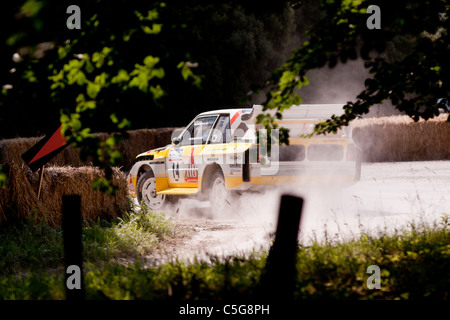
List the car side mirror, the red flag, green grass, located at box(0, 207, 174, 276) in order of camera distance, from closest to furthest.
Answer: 1. the red flag
2. green grass, located at box(0, 207, 174, 276)
3. the car side mirror

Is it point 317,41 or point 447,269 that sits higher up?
point 317,41

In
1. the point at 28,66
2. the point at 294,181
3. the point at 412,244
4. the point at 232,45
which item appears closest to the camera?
the point at 28,66

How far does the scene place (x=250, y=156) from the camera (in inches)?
418

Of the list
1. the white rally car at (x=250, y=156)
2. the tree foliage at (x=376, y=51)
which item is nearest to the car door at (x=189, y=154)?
the white rally car at (x=250, y=156)

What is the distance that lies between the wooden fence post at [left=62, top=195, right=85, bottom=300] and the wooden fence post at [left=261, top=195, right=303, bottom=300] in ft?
4.91

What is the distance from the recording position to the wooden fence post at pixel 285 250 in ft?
14.1

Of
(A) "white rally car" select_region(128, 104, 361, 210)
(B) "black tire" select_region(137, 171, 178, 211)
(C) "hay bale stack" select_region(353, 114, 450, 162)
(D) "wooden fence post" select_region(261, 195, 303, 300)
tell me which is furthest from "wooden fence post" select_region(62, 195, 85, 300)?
(C) "hay bale stack" select_region(353, 114, 450, 162)

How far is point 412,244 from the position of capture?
5773 millimetres

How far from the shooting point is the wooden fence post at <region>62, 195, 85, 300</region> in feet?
14.9

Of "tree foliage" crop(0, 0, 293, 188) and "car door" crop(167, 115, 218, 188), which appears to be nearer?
"tree foliage" crop(0, 0, 293, 188)

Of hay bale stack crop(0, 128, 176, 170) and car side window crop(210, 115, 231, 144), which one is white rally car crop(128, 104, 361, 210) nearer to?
car side window crop(210, 115, 231, 144)
